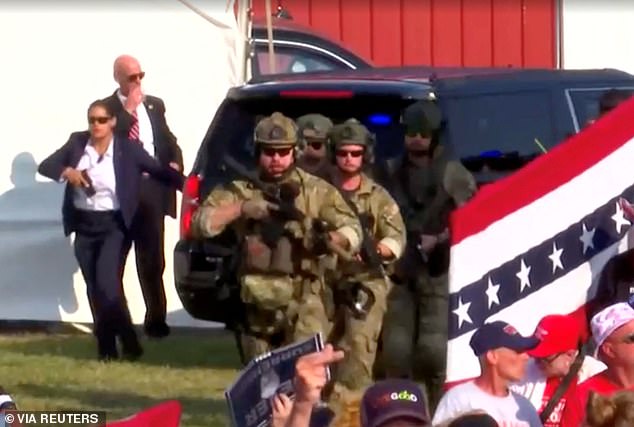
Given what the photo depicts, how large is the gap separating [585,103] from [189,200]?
239cm

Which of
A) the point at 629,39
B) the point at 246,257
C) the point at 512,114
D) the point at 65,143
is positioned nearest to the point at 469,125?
the point at 512,114

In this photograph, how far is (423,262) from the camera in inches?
394

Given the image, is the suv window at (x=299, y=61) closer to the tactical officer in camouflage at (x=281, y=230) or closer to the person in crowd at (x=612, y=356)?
the tactical officer in camouflage at (x=281, y=230)

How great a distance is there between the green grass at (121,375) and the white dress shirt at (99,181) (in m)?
0.97

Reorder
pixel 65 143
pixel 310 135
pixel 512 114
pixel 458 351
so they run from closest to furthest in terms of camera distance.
Answer: pixel 458 351 < pixel 310 135 < pixel 512 114 < pixel 65 143

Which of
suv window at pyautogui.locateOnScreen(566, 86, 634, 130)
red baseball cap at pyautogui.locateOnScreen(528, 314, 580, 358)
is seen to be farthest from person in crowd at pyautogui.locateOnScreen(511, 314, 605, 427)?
suv window at pyautogui.locateOnScreen(566, 86, 634, 130)

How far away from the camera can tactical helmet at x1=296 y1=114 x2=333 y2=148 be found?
10.4 metres

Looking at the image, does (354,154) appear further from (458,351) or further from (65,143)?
(65,143)

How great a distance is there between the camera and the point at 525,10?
1841 cm

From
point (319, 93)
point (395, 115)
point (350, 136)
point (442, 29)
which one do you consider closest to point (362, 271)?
point (350, 136)

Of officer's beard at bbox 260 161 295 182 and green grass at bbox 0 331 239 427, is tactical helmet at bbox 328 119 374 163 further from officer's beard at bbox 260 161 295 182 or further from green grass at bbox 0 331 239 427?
green grass at bbox 0 331 239 427

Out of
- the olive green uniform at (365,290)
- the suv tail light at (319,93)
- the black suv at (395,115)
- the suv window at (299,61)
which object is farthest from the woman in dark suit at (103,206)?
the olive green uniform at (365,290)

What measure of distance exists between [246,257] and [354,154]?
3.49 ft

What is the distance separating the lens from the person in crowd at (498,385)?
6902 millimetres
